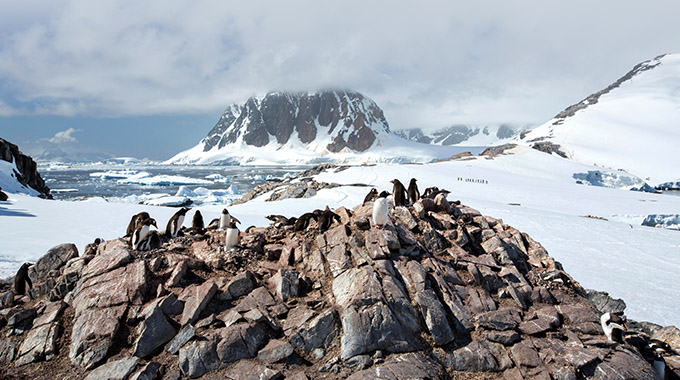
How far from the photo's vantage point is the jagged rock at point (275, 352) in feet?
18.1

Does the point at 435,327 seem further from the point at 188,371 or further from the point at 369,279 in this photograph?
the point at 188,371

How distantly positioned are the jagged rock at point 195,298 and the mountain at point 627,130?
7536cm

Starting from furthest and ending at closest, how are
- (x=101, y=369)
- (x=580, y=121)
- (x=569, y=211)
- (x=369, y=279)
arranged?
1. (x=580, y=121)
2. (x=569, y=211)
3. (x=369, y=279)
4. (x=101, y=369)

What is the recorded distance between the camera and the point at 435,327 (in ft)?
19.7

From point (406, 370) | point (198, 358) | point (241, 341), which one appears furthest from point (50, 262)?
point (406, 370)

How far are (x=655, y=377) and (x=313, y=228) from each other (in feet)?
22.2

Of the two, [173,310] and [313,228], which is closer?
[173,310]

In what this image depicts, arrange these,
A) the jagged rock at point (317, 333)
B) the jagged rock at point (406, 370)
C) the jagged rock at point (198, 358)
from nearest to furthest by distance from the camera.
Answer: the jagged rock at point (406, 370), the jagged rock at point (198, 358), the jagged rock at point (317, 333)

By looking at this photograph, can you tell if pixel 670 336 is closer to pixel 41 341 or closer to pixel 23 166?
pixel 41 341

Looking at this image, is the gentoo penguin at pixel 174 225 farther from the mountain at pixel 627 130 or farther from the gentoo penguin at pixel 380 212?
the mountain at pixel 627 130

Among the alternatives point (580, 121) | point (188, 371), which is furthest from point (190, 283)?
point (580, 121)

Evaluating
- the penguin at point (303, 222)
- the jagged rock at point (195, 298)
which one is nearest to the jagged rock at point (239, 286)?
the jagged rock at point (195, 298)

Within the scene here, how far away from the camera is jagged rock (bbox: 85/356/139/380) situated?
17.0ft

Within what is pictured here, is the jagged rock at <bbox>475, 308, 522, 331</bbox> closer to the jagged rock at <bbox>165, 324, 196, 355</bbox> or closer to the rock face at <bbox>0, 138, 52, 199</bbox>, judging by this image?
the jagged rock at <bbox>165, 324, 196, 355</bbox>
